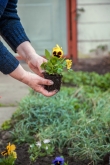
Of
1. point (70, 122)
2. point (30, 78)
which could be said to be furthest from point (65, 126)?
point (30, 78)

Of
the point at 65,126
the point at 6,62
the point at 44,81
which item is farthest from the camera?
the point at 65,126

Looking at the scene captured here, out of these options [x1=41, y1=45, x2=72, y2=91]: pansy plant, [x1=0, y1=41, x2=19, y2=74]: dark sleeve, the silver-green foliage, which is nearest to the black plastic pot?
[x1=41, y1=45, x2=72, y2=91]: pansy plant

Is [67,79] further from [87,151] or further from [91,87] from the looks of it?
[87,151]

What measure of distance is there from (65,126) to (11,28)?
4.74 feet

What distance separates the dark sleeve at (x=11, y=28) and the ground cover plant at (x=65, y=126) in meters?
1.14

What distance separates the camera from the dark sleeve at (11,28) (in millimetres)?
3186

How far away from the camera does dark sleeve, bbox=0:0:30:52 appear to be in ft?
10.5

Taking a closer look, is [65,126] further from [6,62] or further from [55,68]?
[6,62]

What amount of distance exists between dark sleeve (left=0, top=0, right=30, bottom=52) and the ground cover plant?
1.14 metres

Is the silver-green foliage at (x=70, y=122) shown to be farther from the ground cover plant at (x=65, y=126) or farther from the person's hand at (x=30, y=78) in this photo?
the person's hand at (x=30, y=78)

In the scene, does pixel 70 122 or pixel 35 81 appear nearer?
pixel 35 81

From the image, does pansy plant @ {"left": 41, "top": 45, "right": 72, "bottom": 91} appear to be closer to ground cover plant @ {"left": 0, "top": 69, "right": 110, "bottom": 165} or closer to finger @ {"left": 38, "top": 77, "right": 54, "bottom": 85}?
finger @ {"left": 38, "top": 77, "right": 54, "bottom": 85}

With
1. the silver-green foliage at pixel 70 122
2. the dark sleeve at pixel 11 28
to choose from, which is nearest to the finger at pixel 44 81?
the dark sleeve at pixel 11 28

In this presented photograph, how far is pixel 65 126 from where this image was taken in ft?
14.1
